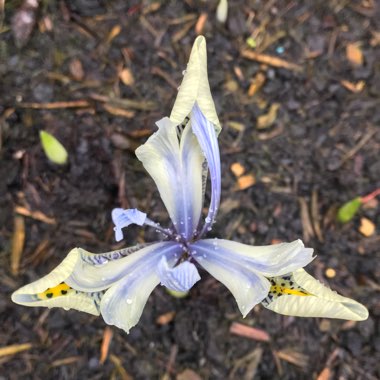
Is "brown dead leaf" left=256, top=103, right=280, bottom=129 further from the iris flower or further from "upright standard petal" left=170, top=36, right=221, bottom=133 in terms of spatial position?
"upright standard petal" left=170, top=36, right=221, bottom=133

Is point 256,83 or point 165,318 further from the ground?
point 256,83

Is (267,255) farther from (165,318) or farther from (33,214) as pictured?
(33,214)

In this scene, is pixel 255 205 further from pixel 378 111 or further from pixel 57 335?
pixel 57 335

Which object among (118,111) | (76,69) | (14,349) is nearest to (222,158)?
(118,111)

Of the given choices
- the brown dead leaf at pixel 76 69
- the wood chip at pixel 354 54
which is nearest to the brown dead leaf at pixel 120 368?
the brown dead leaf at pixel 76 69

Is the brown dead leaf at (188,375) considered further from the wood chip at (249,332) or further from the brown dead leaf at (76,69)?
the brown dead leaf at (76,69)

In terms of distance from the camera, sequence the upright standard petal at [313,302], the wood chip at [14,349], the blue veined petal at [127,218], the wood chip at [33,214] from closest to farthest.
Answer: the upright standard petal at [313,302]
the blue veined petal at [127,218]
the wood chip at [14,349]
the wood chip at [33,214]

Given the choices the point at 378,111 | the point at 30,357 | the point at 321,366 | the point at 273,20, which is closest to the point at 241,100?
the point at 273,20
